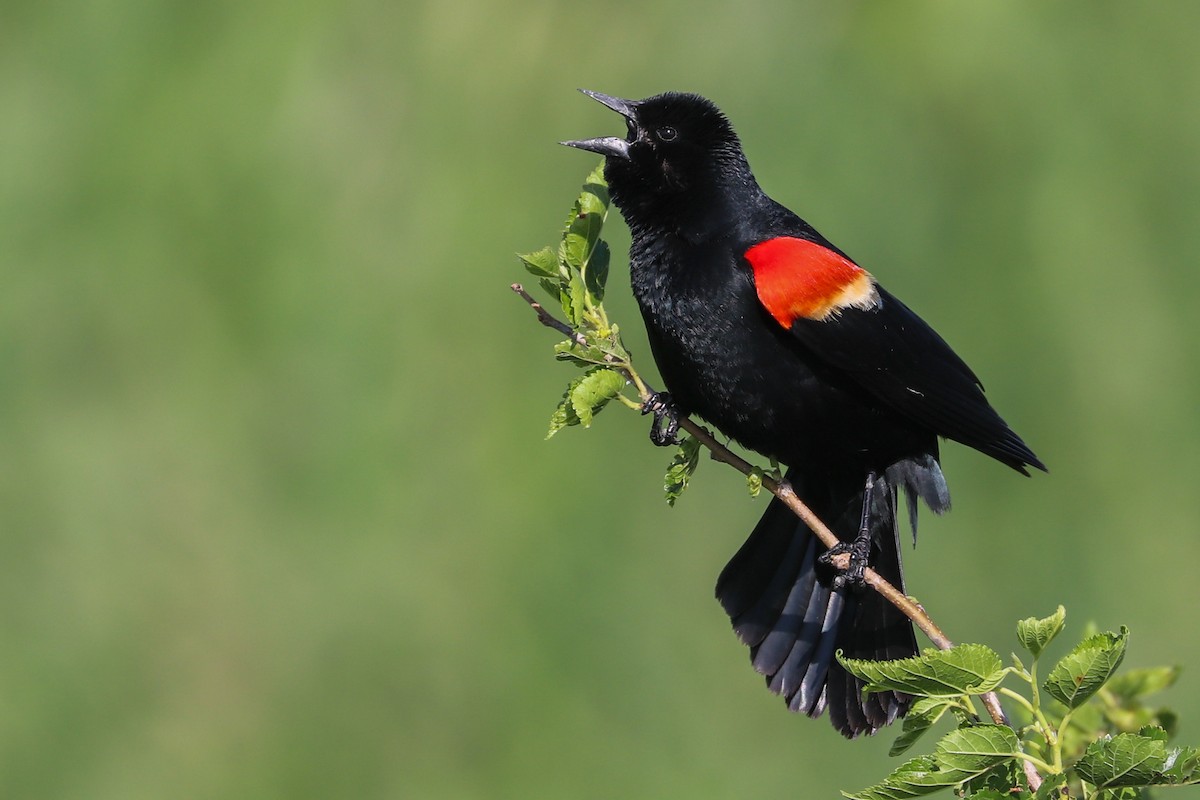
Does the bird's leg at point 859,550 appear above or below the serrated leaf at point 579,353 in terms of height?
below

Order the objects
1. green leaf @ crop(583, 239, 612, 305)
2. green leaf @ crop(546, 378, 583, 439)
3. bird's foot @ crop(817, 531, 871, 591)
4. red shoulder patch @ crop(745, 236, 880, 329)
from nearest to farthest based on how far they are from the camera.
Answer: green leaf @ crop(546, 378, 583, 439)
green leaf @ crop(583, 239, 612, 305)
red shoulder patch @ crop(745, 236, 880, 329)
bird's foot @ crop(817, 531, 871, 591)

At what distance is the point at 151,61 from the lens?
4719 mm

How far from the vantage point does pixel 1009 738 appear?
4.42 feet

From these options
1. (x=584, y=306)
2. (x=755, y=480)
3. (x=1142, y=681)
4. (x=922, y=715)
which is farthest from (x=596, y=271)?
(x=1142, y=681)

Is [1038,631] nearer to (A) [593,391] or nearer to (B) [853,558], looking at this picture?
(A) [593,391]

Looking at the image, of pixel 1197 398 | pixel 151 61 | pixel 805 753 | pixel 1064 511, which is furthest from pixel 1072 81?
pixel 151 61

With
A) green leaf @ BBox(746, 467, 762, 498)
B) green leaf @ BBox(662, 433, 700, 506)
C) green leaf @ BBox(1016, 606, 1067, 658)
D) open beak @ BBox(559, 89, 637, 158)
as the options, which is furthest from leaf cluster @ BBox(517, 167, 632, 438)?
green leaf @ BBox(1016, 606, 1067, 658)

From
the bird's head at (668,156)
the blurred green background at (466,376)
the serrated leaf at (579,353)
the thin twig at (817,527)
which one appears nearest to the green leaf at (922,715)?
the thin twig at (817,527)

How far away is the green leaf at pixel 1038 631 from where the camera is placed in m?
1.36

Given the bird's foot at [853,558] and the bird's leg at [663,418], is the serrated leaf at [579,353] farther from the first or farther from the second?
the bird's foot at [853,558]

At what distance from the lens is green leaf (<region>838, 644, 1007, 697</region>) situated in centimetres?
133

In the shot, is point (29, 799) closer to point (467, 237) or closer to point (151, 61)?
point (467, 237)

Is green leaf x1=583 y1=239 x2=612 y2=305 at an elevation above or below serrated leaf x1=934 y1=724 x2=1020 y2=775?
above

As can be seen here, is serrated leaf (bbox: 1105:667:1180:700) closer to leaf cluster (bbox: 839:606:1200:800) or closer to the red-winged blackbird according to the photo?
leaf cluster (bbox: 839:606:1200:800)
